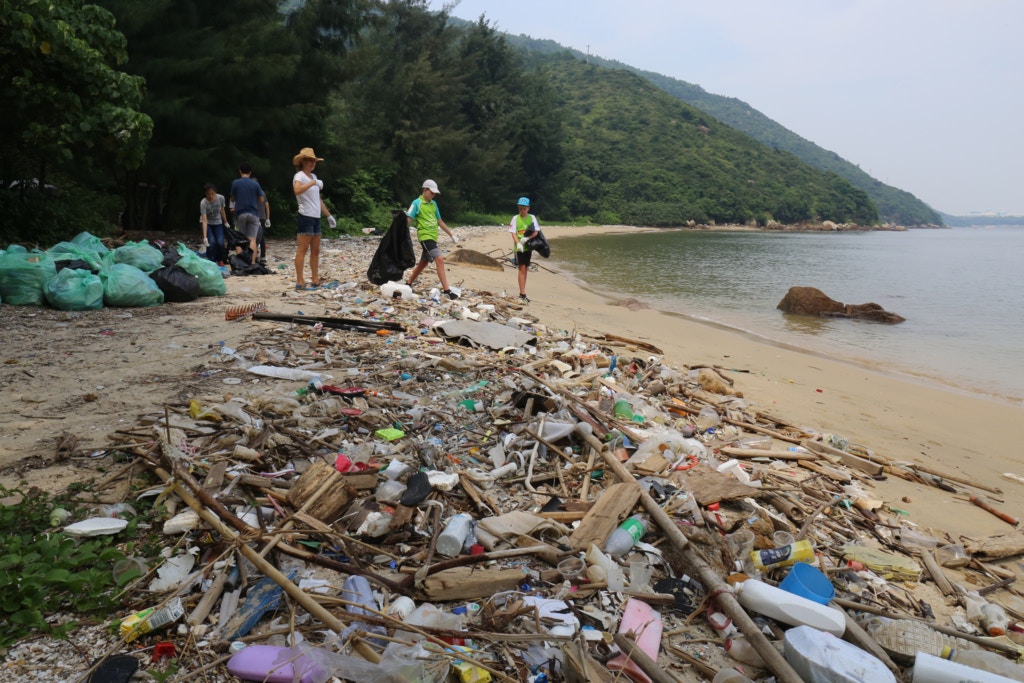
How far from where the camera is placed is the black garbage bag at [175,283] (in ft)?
23.6

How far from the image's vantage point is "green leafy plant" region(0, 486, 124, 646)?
2012mm

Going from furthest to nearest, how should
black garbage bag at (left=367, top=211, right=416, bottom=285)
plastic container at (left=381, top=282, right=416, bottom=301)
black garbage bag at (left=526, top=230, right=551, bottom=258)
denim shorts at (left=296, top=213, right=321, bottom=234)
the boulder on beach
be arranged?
the boulder on beach → black garbage bag at (left=526, top=230, right=551, bottom=258) → black garbage bag at (left=367, top=211, right=416, bottom=285) → plastic container at (left=381, top=282, right=416, bottom=301) → denim shorts at (left=296, top=213, right=321, bottom=234)

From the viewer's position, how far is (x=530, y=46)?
136000 mm

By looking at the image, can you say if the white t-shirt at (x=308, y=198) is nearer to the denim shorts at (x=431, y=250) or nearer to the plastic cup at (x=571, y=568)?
the denim shorts at (x=431, y=250)

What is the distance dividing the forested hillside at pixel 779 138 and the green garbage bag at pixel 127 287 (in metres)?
123

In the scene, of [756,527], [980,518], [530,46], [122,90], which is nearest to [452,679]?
[756,527]

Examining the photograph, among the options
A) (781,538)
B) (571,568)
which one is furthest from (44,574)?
(781,538)

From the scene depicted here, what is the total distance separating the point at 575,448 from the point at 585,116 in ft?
266

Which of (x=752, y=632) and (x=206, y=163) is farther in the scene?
(x=206, y=163)

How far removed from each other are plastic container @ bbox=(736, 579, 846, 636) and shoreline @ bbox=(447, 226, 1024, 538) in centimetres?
180

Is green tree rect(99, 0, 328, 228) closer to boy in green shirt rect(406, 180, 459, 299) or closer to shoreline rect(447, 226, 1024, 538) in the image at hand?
shoreline rect(447, 226, 1024, 538)

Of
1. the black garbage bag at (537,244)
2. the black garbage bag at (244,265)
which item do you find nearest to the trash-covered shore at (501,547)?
the black garbage bag at (537,244)

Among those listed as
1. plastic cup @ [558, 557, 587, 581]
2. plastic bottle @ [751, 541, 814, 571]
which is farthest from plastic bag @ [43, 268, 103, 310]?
plastic bottle @ [751, 541, 814, 571]

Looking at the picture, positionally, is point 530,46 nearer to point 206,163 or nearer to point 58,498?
point 206,163
